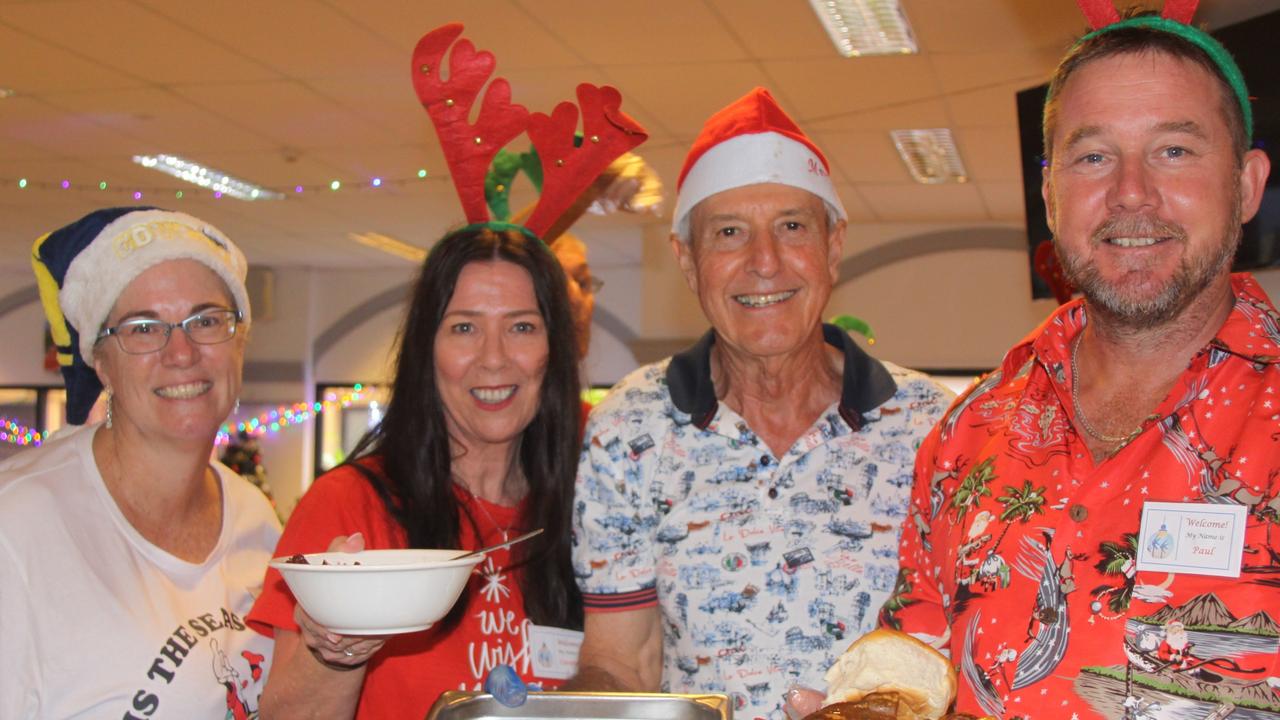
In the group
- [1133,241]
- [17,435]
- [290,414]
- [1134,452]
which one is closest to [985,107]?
[1133,241]

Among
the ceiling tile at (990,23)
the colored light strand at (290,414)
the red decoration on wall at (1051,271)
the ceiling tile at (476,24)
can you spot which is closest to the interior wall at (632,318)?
the colored light strand at (290,414)

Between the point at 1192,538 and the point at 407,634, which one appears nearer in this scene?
the point at 1192,538

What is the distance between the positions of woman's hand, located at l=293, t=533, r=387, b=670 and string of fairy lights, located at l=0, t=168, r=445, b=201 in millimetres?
6862

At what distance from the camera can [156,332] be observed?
87.8 inches

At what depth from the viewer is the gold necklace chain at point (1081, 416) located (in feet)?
5.01

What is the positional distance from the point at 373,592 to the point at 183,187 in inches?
319

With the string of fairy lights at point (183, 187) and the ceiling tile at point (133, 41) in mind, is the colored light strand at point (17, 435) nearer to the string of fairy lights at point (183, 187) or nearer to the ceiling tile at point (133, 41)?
the string of fairy lights at point (183, 187)

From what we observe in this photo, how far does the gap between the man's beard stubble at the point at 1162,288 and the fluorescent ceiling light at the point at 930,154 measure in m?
5.75

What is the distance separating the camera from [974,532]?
1.61 meters

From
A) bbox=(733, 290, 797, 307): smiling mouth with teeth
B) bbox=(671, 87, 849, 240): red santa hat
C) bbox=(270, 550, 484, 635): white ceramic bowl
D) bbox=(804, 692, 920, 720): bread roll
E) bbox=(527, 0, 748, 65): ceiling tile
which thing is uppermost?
bbox=(527, 0, 748, 65): ceiling tile

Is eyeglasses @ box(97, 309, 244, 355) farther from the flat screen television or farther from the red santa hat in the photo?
the flat screen television

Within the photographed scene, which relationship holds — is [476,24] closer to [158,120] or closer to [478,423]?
[158,120]

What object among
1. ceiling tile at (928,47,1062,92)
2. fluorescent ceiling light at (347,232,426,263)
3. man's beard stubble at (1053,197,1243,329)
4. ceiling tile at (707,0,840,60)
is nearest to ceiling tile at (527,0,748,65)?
ceiling tile at (707,0,840,60)

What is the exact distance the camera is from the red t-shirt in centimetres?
200
